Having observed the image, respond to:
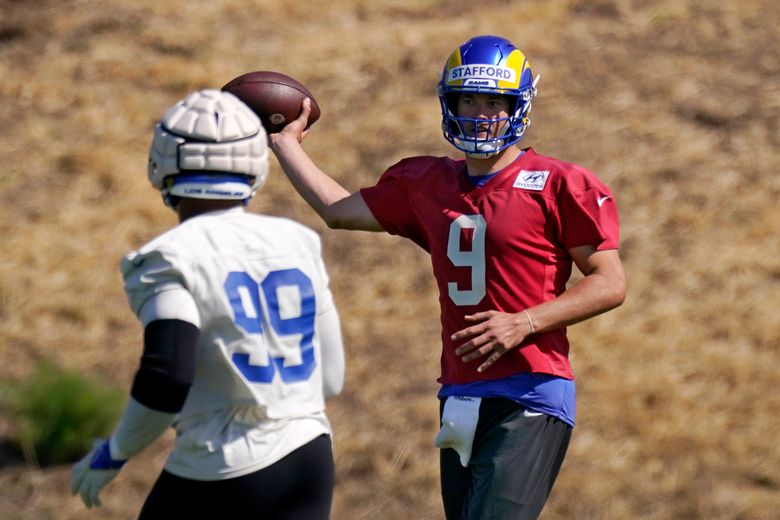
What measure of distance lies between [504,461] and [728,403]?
16.0 ft

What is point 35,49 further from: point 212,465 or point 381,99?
point 212,465

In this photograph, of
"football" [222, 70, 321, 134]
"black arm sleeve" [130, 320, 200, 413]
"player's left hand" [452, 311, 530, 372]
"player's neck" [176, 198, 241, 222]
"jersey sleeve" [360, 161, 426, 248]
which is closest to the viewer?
"black arm sleeve" [130, 320, 200, 413]

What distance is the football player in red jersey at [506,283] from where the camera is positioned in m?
4.02

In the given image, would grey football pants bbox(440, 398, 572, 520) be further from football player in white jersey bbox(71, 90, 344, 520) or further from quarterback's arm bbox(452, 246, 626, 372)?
football player in white jersey bbox(71, 90, 344, 520)

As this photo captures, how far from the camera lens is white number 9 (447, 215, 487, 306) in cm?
413

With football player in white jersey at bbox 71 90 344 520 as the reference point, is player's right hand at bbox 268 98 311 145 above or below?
above

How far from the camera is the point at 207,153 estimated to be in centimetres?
340

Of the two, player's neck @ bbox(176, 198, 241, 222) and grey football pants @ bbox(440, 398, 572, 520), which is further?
grey football pants @ bbox(440, 398, 572, 520)

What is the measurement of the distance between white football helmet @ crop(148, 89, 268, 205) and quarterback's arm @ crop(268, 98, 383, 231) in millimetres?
1038

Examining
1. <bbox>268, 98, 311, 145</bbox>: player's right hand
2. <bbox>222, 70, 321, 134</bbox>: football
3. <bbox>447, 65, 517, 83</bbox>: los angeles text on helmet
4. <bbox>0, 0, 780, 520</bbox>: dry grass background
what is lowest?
<bbox>0, 0, 780, 520</bbox>: dry grass background

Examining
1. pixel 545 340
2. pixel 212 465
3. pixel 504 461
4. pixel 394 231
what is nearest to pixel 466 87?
pixel 394 231

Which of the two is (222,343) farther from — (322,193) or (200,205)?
(322,193)

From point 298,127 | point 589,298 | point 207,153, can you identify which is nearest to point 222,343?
point 207,153

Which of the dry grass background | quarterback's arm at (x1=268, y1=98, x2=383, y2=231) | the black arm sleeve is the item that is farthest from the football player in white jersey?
the dry grass background
